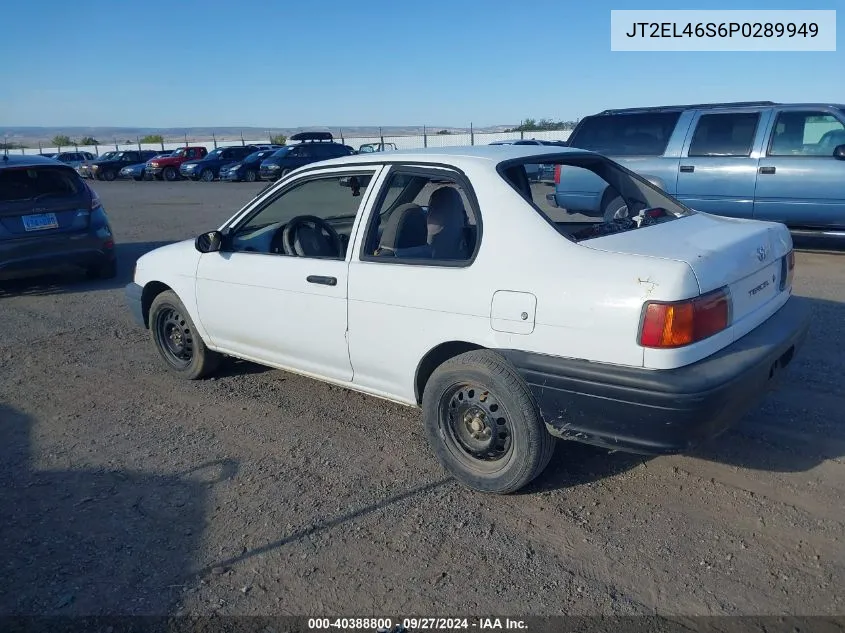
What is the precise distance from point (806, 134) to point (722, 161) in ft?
3.20

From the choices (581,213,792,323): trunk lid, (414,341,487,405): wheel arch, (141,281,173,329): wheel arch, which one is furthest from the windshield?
(141,281,173,329): wheel arch

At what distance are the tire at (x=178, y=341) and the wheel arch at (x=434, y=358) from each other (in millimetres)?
2026

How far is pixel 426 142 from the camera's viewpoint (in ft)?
154

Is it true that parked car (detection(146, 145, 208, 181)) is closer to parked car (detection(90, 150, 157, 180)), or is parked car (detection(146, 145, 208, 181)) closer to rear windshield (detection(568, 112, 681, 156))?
parked car (detection(90, 150, 157, 180))

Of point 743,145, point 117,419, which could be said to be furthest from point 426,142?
point 117,419

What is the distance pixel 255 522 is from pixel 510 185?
206cm

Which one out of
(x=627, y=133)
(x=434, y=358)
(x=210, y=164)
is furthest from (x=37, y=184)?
(x=210, y=164)

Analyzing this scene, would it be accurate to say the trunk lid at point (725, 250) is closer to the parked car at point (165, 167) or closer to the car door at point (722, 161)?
the car door at point (722, 161)

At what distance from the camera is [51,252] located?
8414 mm

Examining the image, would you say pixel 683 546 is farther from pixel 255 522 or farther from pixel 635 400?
pixel 255 522

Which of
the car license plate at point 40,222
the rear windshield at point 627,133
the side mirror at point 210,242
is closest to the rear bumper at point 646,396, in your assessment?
the side mirror at point 210,242

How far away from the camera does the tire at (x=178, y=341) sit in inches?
205

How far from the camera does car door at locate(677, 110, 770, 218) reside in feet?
29.3

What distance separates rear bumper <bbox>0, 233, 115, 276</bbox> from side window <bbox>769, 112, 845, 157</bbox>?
841cm
